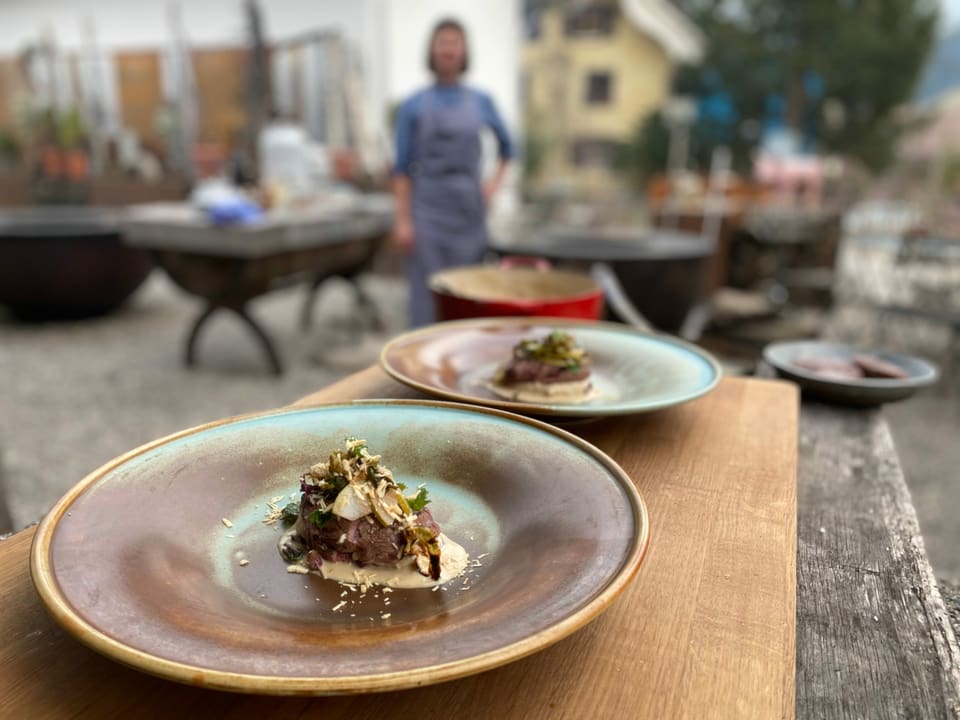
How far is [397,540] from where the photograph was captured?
0.92 m

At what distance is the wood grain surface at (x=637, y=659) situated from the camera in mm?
733

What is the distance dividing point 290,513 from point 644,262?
3467mm

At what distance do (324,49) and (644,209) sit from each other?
524cm

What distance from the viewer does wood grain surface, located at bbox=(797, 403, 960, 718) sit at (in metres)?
0.87

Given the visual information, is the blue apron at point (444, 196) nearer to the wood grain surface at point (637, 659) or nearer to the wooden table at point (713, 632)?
the wooden table at point (713, 632)

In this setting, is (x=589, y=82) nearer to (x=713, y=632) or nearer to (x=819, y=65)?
(x=819, y=65)

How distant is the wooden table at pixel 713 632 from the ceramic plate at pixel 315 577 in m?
0.09

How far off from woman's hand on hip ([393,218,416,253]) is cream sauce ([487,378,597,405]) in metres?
2.46

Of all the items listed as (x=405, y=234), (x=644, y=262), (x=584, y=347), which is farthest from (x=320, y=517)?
(x=644, y=262)

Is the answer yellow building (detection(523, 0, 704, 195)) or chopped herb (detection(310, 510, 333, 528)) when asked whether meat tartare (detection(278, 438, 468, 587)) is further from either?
yellow building (detection(523, 0, 704, 195))

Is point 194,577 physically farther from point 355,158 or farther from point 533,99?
point 533,99

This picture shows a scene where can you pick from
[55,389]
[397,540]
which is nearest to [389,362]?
[397,540]

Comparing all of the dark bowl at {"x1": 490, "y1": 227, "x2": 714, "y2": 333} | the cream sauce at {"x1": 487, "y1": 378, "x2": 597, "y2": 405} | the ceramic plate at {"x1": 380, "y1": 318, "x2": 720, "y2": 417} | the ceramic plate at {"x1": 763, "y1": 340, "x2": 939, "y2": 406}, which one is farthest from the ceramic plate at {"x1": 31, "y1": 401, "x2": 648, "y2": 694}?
the dark bowl at {"x1": 490, "y1": 227, "x2": 714, "y2": 333}

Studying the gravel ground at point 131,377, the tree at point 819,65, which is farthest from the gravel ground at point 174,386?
the tree at point 819,65
